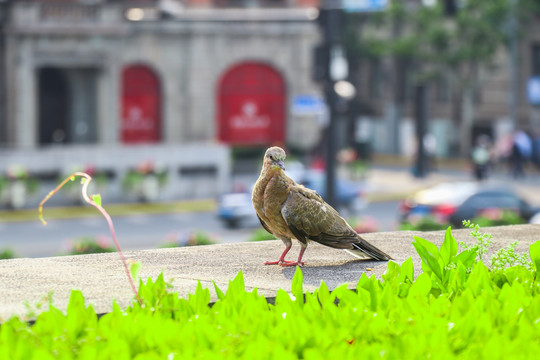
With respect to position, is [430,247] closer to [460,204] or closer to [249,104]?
[460,204]

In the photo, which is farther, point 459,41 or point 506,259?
point 459,41

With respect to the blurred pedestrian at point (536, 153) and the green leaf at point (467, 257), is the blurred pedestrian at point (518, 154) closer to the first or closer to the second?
the blurred pedestrian at point (536, 153)

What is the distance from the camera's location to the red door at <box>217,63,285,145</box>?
45.0 meters

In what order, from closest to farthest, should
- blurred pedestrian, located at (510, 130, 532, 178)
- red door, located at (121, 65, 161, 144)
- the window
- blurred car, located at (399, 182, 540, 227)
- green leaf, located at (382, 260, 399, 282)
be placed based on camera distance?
1. green leaf, located at (382, 260, 399, 282)
2. blurred car, located at (399, 182, 540, 227)
3. red door, located at (121, 65, 161, 144)
4. blurred pedestrian, located at (510, 130, 532, 178)
5. the window

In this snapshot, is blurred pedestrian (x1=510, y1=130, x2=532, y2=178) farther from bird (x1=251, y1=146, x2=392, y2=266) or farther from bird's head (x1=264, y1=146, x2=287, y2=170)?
bird's head (x1=264, y1=146, x2=287, y2=170)

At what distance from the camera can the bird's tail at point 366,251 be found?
282 inches

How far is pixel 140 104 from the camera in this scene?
44.6m

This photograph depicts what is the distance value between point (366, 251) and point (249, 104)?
125 ft

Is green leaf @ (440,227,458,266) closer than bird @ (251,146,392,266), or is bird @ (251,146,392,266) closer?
green leaf @ (440,227,458,266)

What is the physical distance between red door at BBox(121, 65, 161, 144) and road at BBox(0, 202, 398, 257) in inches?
459

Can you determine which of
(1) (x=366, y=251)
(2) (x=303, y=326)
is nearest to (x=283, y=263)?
(1) (x=366, y=251)

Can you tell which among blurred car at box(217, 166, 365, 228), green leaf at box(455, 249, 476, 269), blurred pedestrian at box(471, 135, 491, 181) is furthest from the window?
green leaf at box(455, 249, 476, 269)

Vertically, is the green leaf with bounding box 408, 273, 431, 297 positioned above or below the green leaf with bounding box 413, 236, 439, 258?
below

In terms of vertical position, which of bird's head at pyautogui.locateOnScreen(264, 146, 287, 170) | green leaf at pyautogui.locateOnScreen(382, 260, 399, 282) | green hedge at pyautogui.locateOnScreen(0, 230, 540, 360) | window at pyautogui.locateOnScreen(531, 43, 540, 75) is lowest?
green hedge at pyautogui.locateOnScreen(0, 230, 540, 360)
